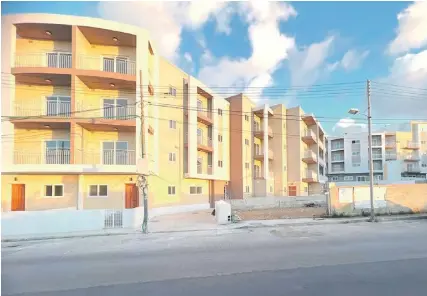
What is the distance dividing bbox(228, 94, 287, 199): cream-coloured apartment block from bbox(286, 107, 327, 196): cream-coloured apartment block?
4.36 feet

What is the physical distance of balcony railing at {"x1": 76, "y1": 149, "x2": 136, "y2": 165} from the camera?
19781 mm

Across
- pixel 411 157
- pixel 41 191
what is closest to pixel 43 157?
pixel 41 191

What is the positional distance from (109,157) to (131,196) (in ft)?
10.8

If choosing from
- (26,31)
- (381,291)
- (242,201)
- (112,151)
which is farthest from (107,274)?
(242,201)

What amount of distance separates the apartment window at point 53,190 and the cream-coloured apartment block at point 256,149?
19.5 metres

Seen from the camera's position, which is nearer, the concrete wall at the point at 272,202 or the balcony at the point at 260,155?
the concrete wall at the point at 272,202

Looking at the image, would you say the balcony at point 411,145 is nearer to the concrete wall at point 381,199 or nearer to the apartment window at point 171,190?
the concrete wall at point 381,199

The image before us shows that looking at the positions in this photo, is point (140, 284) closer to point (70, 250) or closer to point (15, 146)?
point (70, 250)

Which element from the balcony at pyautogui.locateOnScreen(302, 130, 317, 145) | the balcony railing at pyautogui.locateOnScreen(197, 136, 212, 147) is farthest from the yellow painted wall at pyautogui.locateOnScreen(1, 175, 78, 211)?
the balcony at pyautogui.locateOnScreen(302, 130, 317, 145)

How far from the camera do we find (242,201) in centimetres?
3045

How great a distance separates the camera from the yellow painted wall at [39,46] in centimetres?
1973

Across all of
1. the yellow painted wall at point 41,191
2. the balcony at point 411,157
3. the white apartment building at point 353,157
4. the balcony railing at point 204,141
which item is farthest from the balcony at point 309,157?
the yellow painted wall at point 41,191

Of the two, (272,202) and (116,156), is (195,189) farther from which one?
(116,156)

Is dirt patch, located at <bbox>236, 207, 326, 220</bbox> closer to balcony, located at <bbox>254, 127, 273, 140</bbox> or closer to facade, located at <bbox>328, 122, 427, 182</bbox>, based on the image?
balcony, located at <bbox>254, 127, 273, 140</bbox>
